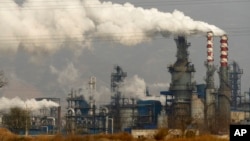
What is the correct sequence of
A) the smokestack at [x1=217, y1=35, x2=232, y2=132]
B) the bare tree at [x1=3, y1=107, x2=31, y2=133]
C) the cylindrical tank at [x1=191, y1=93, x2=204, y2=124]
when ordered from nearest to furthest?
the bare tree at [x1=3, y1=107, x2=31, y2=133] → the smokestack at [x1=217, y1=35, x2=232, y2=132] → the cylindrical tank at [x1=191, y1=93, x2=204, y2=124]

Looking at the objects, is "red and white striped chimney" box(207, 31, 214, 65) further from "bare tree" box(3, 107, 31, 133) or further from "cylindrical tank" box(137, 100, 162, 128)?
"bare tree" box(3, 107, 31, 133)

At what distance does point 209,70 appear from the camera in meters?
59.1

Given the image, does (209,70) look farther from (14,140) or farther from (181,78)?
(14,140)

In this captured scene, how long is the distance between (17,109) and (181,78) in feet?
68.1

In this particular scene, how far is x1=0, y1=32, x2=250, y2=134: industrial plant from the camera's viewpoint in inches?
2215

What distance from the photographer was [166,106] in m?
60.5

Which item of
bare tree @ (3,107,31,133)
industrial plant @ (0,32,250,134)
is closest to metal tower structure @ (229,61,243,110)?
industrial plant @ (0,32,250,134)

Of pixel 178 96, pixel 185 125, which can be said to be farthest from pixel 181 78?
pixel 185 125

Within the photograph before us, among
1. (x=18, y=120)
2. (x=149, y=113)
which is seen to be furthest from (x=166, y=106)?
(x=18, y=120)

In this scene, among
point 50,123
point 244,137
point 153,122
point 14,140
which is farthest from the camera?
point 50,123

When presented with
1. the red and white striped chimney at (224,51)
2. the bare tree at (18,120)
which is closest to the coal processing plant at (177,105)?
the red and white striped chimney at (224,51)

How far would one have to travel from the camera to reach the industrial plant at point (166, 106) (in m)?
56.2

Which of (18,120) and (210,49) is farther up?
(210,49)

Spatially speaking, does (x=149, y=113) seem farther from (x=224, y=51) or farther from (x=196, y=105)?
(x=224, y=51)
